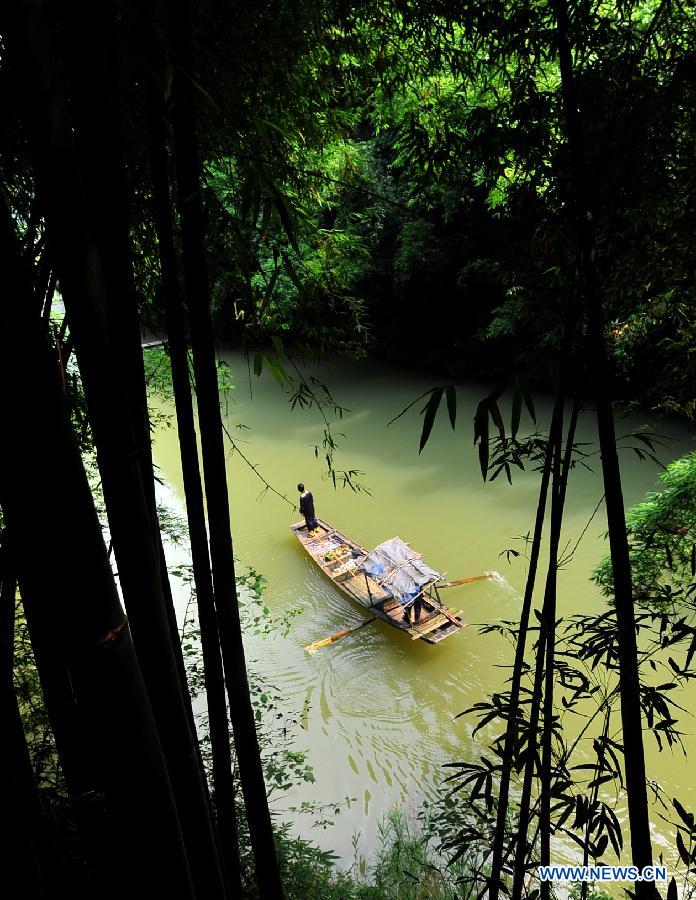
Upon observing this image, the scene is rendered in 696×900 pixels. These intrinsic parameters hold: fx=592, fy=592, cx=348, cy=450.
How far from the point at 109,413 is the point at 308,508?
6.33 metres

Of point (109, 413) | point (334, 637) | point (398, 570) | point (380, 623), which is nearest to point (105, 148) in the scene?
point (109, 413)

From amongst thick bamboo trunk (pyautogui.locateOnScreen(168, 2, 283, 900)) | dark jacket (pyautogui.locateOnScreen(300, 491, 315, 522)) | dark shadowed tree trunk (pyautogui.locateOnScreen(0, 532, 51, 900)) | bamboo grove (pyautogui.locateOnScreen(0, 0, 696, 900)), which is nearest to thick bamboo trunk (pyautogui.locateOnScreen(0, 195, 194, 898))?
bamboo grove (pyautogui.locateOnScreen(0, 0, 696, 900))

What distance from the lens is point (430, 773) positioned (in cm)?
456

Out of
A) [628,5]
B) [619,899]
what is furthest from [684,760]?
[628,5]

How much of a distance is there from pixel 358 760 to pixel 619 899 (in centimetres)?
194

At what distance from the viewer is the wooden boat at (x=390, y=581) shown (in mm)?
5629

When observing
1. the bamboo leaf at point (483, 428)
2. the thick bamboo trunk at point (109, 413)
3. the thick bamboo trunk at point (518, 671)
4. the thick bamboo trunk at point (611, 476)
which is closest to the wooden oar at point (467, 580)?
the thick bamboo trunk at point (518, 671)

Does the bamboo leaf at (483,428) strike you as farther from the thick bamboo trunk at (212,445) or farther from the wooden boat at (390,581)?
the wooden boat at (390,581)

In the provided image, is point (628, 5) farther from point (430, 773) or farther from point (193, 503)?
point (430, 773)

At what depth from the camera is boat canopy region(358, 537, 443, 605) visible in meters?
5.70

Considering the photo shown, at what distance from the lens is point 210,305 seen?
1.39 m

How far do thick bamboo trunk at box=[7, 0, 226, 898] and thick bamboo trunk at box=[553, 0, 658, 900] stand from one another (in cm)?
95

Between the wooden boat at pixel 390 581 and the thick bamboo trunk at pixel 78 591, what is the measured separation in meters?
4.97

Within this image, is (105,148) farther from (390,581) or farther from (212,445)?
(390,581)
